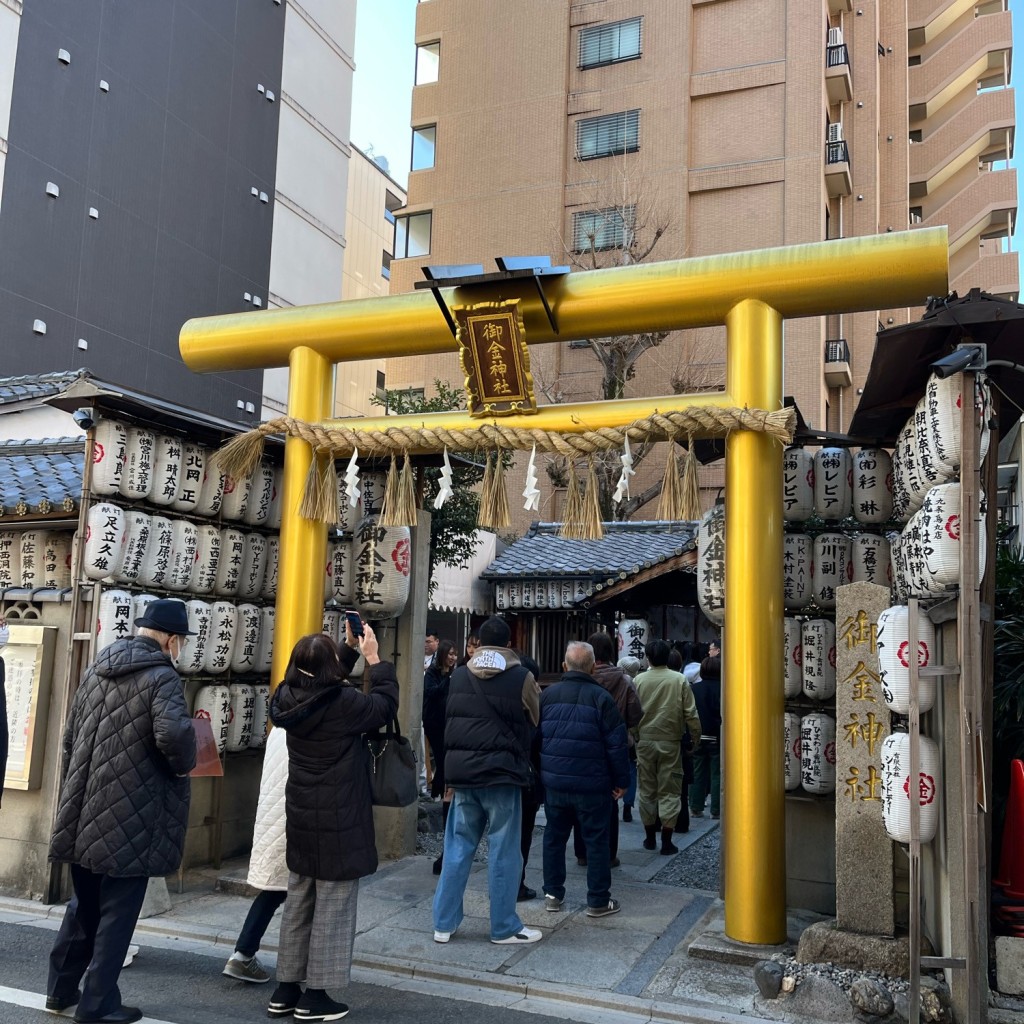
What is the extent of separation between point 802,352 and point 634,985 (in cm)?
2029

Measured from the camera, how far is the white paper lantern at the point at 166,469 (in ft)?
26.2

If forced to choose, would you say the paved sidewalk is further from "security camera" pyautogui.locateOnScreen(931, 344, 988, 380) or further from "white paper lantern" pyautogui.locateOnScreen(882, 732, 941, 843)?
"security camera" pyautogui.locateOnScreen(931, 344, 988, 380)

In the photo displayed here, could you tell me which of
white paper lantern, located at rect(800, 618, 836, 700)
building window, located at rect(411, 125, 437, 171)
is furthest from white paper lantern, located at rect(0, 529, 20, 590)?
building window, located at rect(411, 125, 437, 171)

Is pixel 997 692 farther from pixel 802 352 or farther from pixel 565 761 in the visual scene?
pixel 802 352

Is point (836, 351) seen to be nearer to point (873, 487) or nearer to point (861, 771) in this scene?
point (873, 487)

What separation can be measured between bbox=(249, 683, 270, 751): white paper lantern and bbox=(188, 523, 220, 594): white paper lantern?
1.04 metres

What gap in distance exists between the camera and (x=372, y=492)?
941 centimetres

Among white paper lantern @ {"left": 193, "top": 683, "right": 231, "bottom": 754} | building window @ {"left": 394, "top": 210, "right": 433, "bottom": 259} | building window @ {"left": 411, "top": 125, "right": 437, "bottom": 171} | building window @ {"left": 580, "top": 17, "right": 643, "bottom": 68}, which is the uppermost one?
building window @ {"left": 580, "top": 17, "right": 643, "bottom": 68}

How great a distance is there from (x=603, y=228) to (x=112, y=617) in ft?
68.3

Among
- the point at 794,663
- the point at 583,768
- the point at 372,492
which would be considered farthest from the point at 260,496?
the point at 794,663

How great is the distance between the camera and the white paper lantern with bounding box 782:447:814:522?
7816mm

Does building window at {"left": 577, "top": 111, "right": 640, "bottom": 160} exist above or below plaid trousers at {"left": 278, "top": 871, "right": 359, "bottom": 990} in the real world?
above

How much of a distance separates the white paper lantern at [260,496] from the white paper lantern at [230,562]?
215 millimetres

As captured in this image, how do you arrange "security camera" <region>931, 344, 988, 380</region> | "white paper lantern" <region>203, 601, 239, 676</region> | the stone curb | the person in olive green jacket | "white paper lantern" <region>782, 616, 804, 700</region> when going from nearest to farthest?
"security camera" <region>931, 344, 988, 380</region> → the stone curb → "white paper lantern" <region>782, 616, 804, 700</region> → "white paper lantern" <region>203, 601, 239, 676</region> → the person in olive green jacket
